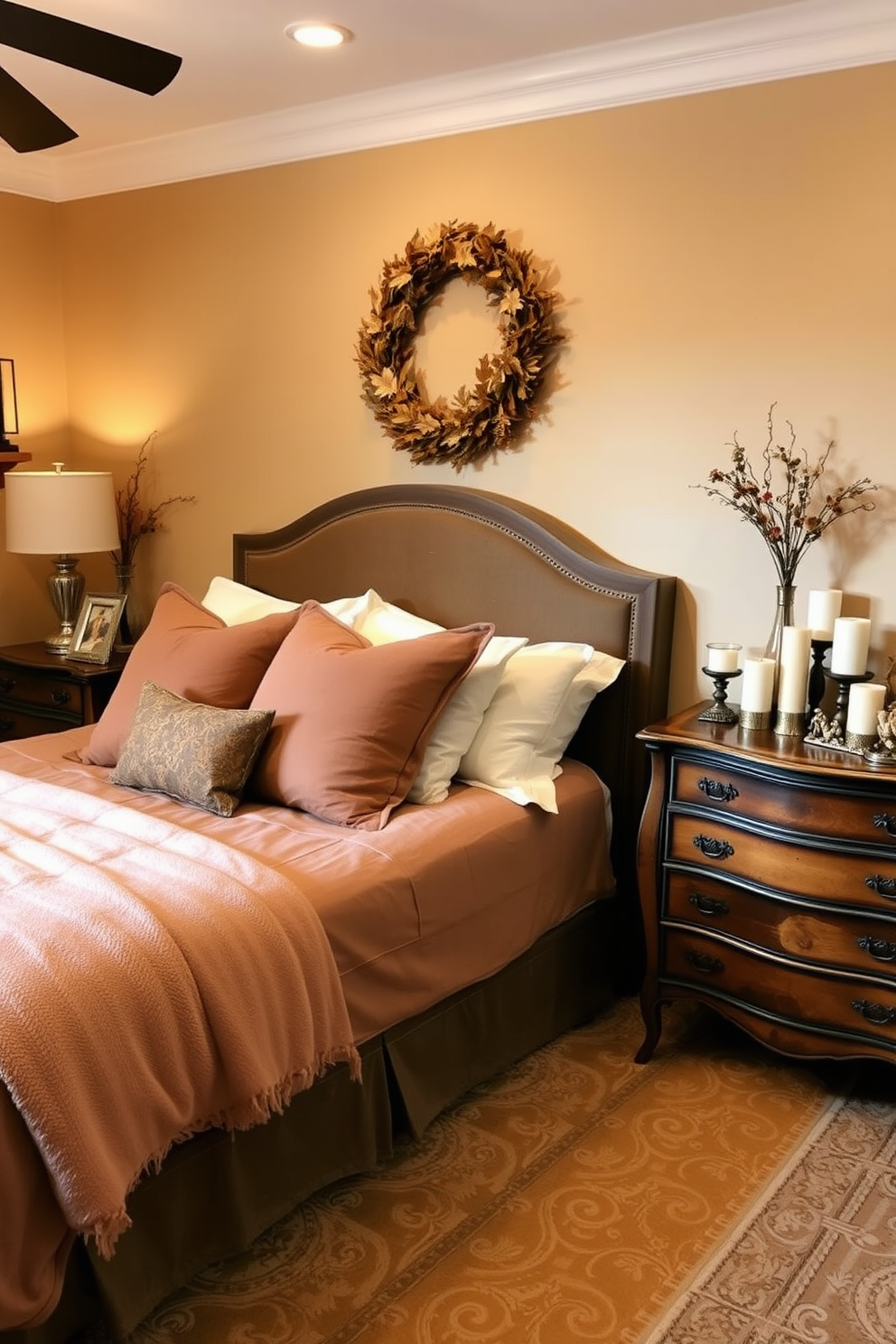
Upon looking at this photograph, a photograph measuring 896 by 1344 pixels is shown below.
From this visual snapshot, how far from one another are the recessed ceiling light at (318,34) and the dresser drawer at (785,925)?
2218mm

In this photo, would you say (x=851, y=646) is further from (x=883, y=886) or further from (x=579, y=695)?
(x=579, y=695)

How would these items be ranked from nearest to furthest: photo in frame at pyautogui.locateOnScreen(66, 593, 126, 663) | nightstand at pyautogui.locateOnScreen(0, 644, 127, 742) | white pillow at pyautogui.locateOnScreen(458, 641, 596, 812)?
white pillow at pyautogui.locateOnScreen(458, 641, 596, 812), nightstand at pyautogui.locateOnScreen(0, 644, 127, 742), photo in frame at pyautogui.locateOnScreen(66, 593, 126, 663)

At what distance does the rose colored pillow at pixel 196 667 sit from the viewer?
2.93 m

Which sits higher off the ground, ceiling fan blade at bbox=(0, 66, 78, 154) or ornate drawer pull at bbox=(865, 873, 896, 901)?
ceiling fan blade at bbox=(0, 66, 78, 154)

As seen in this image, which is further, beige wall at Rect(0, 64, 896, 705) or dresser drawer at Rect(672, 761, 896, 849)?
beige wall at Rect(0, 64, 896, 705)

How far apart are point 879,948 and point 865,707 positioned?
521mm

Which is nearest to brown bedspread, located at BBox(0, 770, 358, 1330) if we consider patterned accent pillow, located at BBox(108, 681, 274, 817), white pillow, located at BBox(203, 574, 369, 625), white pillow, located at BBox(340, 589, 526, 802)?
patterned accent pillow, located at BBox(108, 681, 274, 817)

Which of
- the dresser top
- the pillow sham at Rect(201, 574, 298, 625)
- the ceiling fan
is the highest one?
the ceiling fan

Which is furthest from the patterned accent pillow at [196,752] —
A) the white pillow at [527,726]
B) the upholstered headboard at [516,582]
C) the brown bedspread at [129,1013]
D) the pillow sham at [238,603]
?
the upholstered headboard at [516,582]

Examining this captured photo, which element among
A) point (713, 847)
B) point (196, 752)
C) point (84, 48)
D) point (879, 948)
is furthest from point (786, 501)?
point (84, 48)

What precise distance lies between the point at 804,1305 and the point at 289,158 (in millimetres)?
3398

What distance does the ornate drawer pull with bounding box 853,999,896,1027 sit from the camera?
242 centimetres

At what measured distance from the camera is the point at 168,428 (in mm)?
4129

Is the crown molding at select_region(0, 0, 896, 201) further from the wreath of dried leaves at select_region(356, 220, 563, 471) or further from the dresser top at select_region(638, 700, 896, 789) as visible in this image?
the dresser top at select_region(638, 700, 896, 789)
